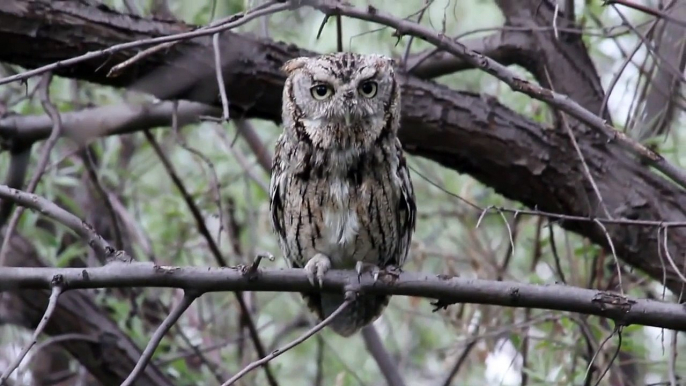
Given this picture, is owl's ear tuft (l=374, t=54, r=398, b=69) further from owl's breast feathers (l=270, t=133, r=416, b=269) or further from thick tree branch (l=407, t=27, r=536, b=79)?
thick tree branch (l=407, t=27, r=536, b=79)

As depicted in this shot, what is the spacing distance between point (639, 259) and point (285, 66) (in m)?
1.31

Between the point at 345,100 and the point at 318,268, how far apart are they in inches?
22.3

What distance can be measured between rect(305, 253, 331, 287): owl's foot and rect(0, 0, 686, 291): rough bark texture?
0.68 metres

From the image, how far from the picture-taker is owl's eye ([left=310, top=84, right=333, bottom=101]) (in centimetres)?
283

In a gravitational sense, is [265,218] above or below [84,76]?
above

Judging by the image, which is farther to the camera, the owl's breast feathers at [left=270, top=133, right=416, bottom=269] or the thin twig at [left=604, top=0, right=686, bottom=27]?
the owl's breast feathers at [left=270, top=133, right=416, bottom=269]

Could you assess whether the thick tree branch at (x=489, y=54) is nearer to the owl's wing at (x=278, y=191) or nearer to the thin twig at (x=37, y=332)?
→ the owl's wing at (x=278, y=191)

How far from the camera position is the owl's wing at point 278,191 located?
2.96m

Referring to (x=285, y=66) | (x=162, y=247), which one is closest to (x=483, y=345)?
(x=162, y=247)

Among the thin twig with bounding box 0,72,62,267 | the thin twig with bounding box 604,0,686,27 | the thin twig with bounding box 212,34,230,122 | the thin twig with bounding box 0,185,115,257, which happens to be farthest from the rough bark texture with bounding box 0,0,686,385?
the thin twig with bounding box 0,185,115,257

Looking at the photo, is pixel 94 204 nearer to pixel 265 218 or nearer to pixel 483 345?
pixel 265 218

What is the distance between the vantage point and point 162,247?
4.55m

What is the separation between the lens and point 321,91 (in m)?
2.84

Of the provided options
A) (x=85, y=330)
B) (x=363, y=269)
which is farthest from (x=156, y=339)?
(x=85, y=330)
